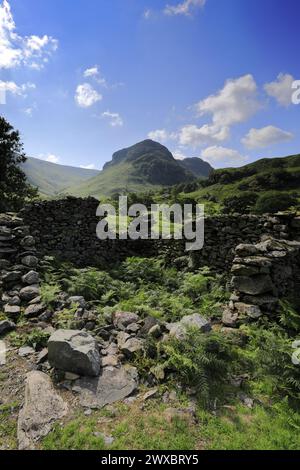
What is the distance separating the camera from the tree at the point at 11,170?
2387 cm

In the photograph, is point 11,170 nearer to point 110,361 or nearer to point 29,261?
point 29,261

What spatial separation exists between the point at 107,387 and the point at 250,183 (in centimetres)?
5968

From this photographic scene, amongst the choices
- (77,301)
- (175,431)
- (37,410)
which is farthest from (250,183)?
(37,410)

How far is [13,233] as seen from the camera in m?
8.96

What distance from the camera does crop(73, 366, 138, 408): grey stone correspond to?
402 centimetres

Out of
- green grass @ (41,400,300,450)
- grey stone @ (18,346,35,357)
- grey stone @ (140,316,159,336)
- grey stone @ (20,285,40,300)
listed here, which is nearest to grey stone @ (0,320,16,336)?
grey stone @ (18,346,35,357)

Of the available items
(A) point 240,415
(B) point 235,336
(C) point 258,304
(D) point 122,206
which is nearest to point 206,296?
(C) point 258,304

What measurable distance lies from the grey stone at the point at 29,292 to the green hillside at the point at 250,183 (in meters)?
23.4

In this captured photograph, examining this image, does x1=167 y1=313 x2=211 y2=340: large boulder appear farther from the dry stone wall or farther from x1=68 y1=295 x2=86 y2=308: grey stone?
the dry stone wall

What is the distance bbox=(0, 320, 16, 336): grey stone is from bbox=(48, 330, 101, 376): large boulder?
60.7 inches

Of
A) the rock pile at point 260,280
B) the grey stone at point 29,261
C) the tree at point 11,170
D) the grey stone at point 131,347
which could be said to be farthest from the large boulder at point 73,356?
the tree at point 11,170

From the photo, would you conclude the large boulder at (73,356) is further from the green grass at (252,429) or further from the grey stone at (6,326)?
the green grass at (252,429)

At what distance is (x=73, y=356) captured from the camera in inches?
178
